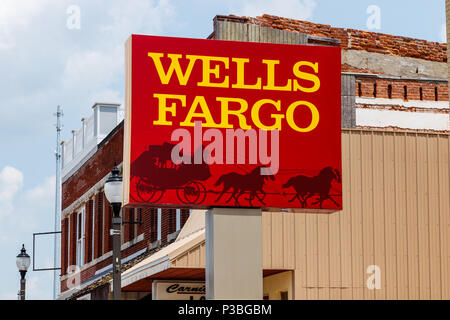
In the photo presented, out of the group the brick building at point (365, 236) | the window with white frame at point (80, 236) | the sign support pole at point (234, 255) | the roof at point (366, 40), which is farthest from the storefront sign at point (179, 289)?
the window with white frame at point (80, 236)

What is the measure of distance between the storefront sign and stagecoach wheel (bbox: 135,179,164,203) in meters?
8.17

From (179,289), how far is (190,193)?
8.36 metres

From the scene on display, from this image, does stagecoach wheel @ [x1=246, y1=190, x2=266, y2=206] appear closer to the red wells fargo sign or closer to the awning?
the red wells fargo sign

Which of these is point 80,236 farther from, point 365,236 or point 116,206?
point 116,206

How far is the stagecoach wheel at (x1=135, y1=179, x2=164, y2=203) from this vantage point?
14.6 m

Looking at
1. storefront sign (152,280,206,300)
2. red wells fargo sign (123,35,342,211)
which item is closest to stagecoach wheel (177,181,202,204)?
red wells fargo sign (123,35,342,211)

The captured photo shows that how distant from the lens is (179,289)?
74.4ft

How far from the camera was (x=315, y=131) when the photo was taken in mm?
15430

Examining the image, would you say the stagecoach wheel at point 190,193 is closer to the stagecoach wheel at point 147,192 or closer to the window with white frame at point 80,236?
the stagecoach wheel at point 147,192

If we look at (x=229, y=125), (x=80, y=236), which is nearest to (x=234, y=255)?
(x=229, y=125)

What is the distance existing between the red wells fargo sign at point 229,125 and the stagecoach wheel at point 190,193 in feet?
0.05

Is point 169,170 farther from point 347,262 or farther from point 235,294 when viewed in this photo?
point 347,262

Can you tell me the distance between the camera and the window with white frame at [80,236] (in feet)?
121
